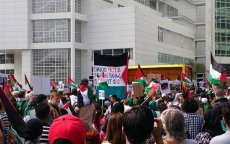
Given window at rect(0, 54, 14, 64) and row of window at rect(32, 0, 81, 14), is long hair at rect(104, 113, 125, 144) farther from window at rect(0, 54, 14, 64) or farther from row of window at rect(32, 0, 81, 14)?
window at rect(0, 54, 14, 64)

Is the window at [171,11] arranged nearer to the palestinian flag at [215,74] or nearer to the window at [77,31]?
the window at [77,31]

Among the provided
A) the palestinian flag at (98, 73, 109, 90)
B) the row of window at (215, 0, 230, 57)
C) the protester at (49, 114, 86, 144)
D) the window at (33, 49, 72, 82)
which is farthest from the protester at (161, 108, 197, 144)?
the row of window at (215, 0, 230, 57)

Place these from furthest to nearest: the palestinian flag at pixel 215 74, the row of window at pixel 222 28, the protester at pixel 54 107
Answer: the row of window at pixel 222 28 → the palestinian flag at pixel 215 74 → the protester at pixel 54 107

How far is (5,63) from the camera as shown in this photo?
62094 mm

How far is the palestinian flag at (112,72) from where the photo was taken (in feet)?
44.7

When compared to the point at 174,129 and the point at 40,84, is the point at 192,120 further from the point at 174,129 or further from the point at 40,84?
the point at 40,84

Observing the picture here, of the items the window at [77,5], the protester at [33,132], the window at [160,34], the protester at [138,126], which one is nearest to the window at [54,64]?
the window at [77,5]

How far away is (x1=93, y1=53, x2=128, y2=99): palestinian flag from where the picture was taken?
13625 millimetres

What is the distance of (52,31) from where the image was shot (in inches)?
2213

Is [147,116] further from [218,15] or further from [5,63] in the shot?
[218,15]

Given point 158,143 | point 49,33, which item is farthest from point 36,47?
point 158,143

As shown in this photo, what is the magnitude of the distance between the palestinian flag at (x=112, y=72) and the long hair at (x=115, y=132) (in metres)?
6.68

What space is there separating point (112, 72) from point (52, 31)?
43.4 metres

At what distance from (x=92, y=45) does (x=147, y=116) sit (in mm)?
55321
